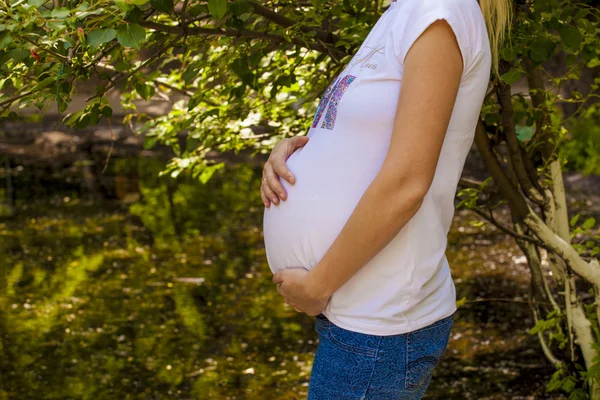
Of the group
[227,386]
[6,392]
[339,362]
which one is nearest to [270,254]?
[339,362]

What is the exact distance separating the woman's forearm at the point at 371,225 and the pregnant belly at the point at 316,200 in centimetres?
6

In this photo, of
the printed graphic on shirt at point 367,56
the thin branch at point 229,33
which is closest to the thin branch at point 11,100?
the thin branch at point 229,33

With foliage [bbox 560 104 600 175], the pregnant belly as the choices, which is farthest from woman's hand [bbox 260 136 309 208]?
foliage [bbox 560 104 600 175]

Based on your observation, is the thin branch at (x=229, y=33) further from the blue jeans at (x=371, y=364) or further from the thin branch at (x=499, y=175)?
the blue jeans at (x=371, y=364)

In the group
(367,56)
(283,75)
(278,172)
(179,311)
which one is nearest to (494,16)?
(367,56)

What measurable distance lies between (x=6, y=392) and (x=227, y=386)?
1.04m

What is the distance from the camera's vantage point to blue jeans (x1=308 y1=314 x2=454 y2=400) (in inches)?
61.5

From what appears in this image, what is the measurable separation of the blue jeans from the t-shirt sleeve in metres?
0.48

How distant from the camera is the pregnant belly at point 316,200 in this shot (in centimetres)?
157

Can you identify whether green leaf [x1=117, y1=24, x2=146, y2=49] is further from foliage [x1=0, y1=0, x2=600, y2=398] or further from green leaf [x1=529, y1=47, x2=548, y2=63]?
green leaf [x1=529, y1=47, x2=548, y2=63]

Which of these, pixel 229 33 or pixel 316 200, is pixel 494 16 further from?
pixel 229 33

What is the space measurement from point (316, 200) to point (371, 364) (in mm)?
308

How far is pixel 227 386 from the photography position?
13.9 feet

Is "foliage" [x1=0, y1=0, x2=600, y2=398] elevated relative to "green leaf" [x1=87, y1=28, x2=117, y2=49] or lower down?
lower down
